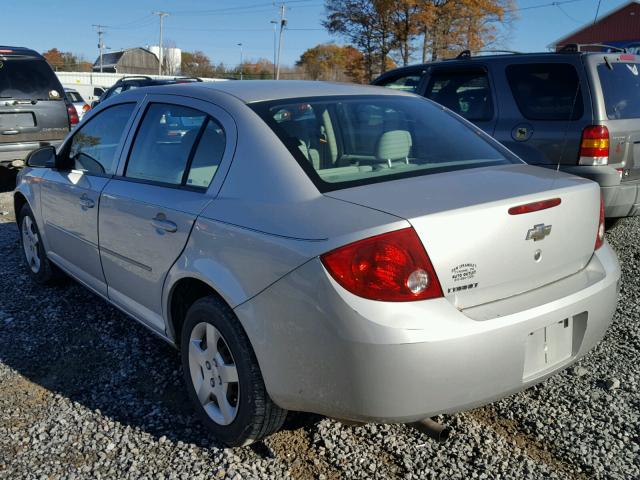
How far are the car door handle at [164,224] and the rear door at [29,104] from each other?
6604mm

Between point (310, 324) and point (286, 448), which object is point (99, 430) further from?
point (310, 324)

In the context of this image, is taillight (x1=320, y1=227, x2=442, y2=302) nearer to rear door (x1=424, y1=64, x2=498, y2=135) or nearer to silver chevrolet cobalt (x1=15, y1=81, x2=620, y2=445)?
silver chevrolet cobalt (x1=15, y1=81, x2=620, y2=445)

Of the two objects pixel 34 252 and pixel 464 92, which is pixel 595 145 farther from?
pixel 34 252

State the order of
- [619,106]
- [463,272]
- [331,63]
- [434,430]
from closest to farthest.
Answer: [463,272], [434,430], [619,106], [331,63]

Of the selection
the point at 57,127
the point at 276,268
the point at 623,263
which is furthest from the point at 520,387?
the point at 57,127

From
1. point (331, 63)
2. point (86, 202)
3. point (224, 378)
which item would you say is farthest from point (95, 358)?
point (331, 63)

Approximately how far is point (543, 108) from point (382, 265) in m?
4.07

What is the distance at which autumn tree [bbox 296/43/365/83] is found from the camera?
3650cm

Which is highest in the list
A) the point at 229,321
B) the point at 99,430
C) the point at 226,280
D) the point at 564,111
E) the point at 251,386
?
the point at 564,111

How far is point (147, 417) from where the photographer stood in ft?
9.78

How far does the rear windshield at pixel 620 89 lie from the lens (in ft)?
17.0

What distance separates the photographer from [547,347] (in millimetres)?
2355

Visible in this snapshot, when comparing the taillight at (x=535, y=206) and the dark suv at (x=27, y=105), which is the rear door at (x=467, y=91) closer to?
the taillight at (x=535, y=206)

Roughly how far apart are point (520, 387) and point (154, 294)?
1833 mm
